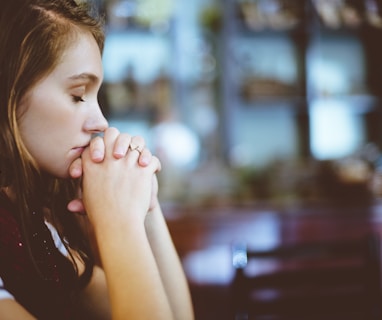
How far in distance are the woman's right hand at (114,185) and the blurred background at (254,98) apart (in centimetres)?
210

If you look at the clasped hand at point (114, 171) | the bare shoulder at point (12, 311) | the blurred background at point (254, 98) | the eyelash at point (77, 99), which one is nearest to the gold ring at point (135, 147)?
the clasped hand at point (114, 171)

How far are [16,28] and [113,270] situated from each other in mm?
306

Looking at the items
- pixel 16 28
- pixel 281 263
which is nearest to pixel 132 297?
pixel 16 28

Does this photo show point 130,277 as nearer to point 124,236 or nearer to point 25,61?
point 124,236

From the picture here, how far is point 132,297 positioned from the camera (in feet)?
1.98

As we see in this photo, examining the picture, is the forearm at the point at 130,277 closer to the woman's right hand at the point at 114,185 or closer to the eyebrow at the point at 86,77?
the woman's right hand at the point at 114,185

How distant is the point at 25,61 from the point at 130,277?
28 centimetres

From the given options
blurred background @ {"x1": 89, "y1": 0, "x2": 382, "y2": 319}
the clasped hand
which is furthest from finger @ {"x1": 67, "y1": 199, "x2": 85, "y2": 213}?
blurred background @ {"x1": 89, "y1": 0, "x2": 382, "y2": 319}

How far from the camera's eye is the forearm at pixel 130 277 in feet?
1.97

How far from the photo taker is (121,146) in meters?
0.70

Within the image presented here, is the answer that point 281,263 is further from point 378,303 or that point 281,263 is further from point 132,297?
point 132,297

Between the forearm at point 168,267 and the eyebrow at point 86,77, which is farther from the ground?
the eyebrow at point 86,77

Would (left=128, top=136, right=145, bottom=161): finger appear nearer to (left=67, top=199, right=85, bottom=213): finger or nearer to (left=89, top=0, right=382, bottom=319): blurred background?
(left=67, top=199, right=85, bottom=213): finger

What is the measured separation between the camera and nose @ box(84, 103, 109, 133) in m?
0.66
